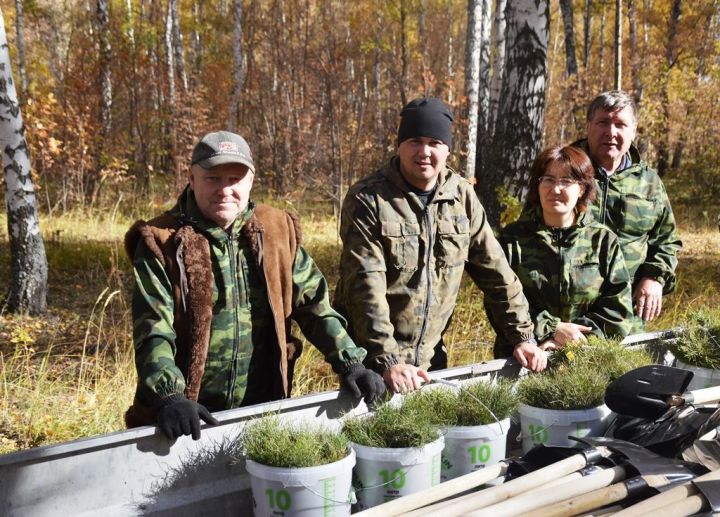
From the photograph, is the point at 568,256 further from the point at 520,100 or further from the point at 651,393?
the point at 520,100

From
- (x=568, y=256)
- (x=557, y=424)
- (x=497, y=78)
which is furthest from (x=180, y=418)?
(x=497, y=78)

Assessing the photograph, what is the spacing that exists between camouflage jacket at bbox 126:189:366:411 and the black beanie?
2.14ft

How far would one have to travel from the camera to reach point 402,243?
312cm

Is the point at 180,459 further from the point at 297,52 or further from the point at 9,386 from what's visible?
the point at 297,52

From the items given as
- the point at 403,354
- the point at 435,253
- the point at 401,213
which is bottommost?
the point at 403,354

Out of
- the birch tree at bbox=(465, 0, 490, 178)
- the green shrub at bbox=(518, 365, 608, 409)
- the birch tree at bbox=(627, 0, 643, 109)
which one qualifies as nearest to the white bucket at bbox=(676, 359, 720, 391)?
the green shrub at bbox=(518, 365, 608, 409)

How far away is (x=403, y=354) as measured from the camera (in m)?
3.23

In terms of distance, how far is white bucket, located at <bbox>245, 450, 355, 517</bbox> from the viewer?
196cm

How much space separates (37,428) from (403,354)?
7.68ft

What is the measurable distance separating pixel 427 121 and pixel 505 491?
1.59 metres

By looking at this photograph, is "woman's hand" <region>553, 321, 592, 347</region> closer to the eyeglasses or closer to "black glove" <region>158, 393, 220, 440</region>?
the eyeglasses

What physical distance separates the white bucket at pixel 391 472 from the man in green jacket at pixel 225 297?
0.32 metres

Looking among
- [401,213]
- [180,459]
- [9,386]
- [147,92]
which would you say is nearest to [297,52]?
[147,92]

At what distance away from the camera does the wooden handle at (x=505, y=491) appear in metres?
1.89
